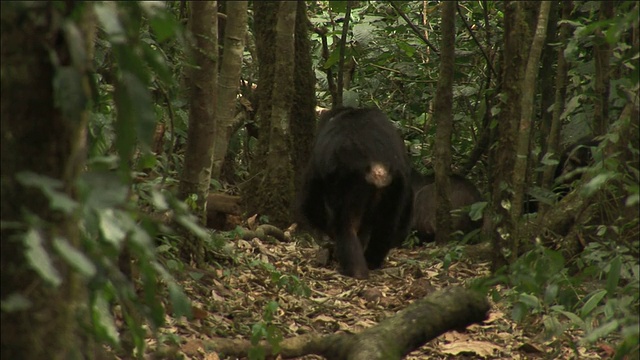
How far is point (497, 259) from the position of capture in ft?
17.0

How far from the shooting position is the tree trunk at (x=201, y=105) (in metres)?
4.58

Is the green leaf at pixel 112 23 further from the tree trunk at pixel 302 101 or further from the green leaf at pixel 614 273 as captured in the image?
the tree trunk at pixel 302 101

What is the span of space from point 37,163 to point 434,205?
675 cm

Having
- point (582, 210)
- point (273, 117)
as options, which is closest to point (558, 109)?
point (273, 117)

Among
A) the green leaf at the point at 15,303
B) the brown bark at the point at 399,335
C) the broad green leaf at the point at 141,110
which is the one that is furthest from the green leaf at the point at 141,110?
the brown bark at the point at 399,335

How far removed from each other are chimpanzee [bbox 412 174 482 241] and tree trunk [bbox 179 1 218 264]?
3683 mm

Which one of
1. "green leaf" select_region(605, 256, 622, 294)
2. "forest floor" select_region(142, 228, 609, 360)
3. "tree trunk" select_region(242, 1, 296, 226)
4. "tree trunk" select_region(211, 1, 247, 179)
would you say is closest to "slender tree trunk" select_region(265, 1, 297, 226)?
"tree trunk" select_region(242, 1, 296, 226)

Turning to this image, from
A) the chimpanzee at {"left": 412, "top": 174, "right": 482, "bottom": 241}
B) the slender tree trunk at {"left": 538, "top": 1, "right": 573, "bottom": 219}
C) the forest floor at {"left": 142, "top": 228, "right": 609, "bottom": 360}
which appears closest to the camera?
the forest floor at {"left": 142, "top": 228, "right": 609, "bottom": 360}

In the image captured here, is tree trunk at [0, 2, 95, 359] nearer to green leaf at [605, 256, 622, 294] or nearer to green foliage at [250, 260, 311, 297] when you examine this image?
green leaf at [605, 256, 622, 294]

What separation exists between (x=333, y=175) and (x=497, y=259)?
64.4 inches

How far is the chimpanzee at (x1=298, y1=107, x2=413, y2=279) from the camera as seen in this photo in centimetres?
641

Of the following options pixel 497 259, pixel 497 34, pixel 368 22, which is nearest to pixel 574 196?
pixel 497 259

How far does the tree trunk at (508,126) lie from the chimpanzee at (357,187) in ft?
4.36

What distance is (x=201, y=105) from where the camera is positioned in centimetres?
464
